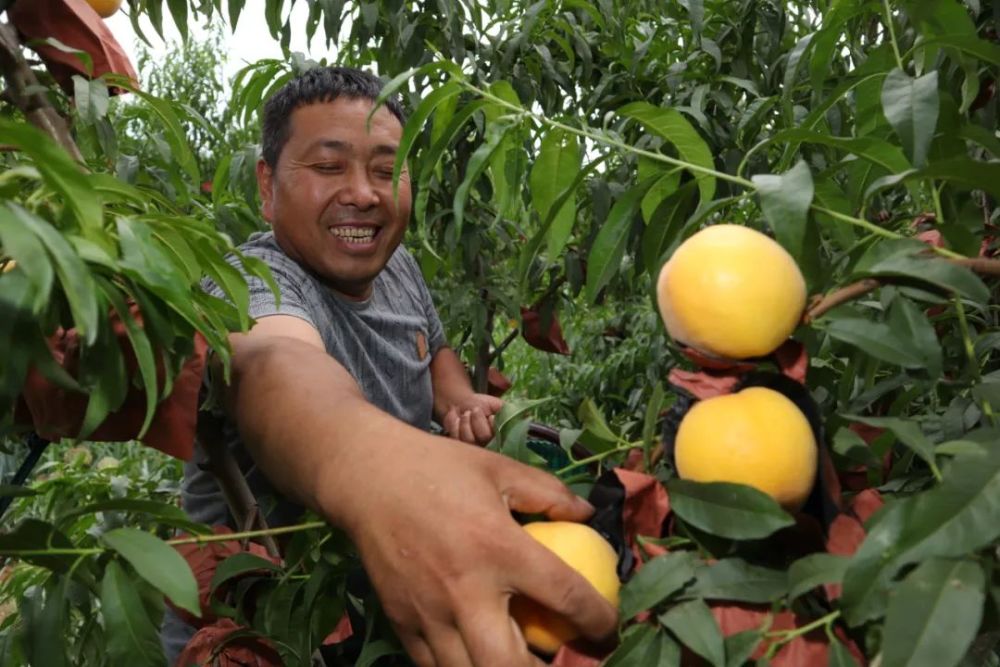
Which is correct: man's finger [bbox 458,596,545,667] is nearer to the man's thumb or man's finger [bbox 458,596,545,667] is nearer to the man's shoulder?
the man's thumb

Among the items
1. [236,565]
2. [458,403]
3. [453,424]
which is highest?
[236,565]

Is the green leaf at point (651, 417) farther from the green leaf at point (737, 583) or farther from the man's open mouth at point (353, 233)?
the man's open mouth at point (353, 233)

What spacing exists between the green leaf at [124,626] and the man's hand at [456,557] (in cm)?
15

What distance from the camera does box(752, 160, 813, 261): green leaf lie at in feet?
1.72

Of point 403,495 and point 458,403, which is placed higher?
point 403,495

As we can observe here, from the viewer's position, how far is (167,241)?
0.62 m

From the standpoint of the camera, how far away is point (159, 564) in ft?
1.88

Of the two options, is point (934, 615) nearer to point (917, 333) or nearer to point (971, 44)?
point (917, 333)

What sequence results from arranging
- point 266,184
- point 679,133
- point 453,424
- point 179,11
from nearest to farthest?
point 679,133 < point 179,11 < point 453,424 < point 266,184

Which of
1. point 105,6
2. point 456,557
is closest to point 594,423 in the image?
point 456,557

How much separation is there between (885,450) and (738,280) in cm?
20

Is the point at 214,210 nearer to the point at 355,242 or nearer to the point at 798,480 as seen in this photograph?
the point at 355,242

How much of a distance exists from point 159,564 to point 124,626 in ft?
0.22

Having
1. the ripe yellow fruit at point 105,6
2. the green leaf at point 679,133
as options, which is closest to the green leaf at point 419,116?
the green leaf at point 679,133
